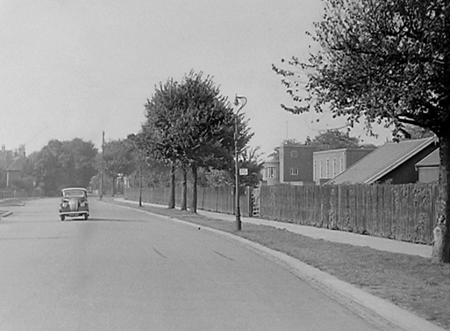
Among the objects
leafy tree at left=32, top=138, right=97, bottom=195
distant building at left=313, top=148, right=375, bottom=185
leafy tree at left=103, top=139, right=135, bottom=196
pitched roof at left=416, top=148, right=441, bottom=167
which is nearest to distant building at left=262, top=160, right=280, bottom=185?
distant building at left=313, top=148, right=375, bottom=185

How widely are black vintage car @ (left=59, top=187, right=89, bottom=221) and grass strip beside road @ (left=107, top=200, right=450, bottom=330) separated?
18877mm

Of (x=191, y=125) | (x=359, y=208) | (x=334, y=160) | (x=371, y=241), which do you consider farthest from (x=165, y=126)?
(x=334, y=160)

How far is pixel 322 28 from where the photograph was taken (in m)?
15.8

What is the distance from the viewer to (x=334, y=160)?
7119 centimetres

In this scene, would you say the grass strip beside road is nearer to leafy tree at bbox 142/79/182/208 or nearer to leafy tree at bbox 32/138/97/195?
leafy tree at bbox 142/79/182/208

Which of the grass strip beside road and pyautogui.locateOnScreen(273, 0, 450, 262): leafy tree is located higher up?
pyautogui.locateOnScreen(273, 0, 450, 262): leafy tree

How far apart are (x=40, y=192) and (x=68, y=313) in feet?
422

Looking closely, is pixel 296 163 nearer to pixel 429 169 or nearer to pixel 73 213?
pixel 73 213

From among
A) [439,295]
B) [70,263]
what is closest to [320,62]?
[439,295]

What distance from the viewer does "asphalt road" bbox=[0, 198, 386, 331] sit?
10062mm

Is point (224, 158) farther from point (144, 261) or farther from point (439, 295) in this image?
point (439, 295)

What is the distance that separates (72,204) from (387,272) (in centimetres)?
2810

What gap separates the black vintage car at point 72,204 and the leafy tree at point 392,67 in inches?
1039

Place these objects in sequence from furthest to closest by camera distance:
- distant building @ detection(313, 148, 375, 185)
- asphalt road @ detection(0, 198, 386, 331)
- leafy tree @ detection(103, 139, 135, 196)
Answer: leafy tree @ detection(103, 139, 135, 196)
distant building @ detection(313, 148, 375, 185)
asphalt road @ detection(0, 198, 386, 331)
